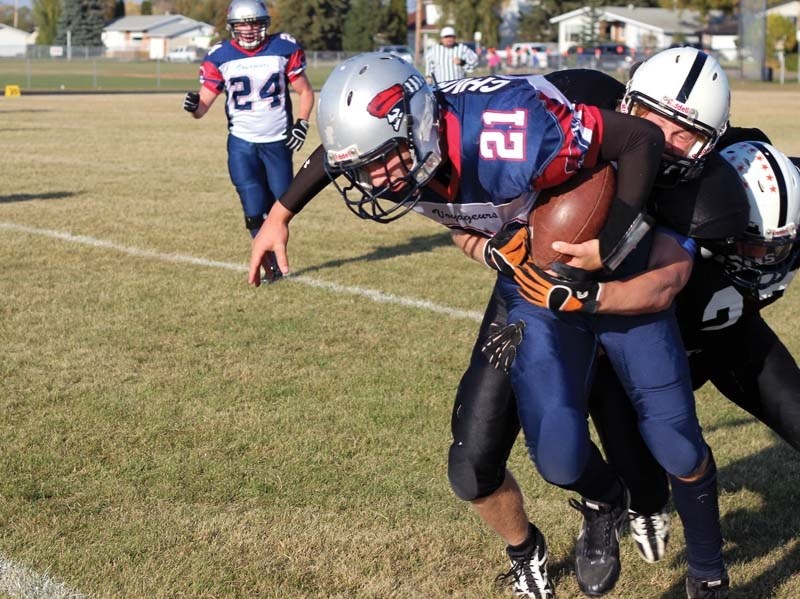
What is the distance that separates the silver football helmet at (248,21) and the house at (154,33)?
8231 cm

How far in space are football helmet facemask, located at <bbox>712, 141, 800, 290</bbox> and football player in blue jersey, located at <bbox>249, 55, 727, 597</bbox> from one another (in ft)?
1.36

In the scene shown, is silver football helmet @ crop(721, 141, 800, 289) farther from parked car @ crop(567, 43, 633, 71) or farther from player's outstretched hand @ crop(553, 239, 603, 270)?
parked car @ crop(567, 43, 633, 71)

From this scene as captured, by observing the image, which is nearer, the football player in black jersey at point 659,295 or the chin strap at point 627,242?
the chin strap at point 627,242

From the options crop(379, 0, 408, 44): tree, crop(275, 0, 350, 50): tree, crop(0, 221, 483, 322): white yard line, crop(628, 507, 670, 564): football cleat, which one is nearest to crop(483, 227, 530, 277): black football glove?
crop(628, 507, 670, 564): football cleat

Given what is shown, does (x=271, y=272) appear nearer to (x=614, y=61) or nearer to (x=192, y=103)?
(x=192, y=103)

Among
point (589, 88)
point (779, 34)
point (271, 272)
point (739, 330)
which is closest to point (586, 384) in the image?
point (739, 330)

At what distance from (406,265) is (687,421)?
17.1ft

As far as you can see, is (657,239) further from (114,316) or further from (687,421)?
(114,316)

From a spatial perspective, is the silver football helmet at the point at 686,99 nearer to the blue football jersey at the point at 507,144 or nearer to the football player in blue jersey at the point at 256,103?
the blue football jersey at the point at 507,144

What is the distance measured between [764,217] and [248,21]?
5.31m

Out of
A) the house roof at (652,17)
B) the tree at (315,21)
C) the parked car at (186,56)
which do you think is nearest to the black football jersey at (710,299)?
the parked car at (186,56)

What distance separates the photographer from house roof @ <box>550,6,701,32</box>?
72.9 metres

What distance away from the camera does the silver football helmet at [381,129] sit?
298cm

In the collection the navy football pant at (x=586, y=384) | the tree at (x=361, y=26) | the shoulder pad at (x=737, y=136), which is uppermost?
the tree at (x=361, y=26)
